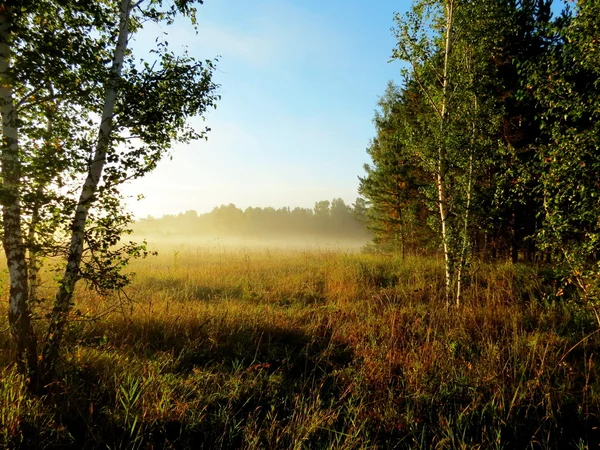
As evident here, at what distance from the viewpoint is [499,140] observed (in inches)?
233

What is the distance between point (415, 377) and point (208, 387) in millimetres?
2524

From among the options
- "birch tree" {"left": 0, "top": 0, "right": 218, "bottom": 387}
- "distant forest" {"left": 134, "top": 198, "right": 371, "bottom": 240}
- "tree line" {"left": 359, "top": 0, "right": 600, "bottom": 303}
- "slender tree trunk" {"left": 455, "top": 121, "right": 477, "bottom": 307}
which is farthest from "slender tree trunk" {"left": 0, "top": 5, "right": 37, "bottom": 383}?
"distant forest" {"left": 134, "top": 198, "right": 371, "bottom": 240}

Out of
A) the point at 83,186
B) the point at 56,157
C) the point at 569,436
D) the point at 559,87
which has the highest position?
the point at 559,87

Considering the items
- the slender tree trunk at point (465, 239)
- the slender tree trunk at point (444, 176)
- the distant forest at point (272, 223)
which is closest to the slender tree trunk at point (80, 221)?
the slender tree trunk at point (444, 176)

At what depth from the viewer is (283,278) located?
9562 mm

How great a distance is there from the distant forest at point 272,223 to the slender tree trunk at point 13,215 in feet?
257

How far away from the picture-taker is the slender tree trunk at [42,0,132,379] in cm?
324

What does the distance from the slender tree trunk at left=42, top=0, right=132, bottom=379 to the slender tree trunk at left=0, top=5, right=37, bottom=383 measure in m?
0.22

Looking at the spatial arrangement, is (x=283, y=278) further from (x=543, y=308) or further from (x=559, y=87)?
(x=559, y=87)

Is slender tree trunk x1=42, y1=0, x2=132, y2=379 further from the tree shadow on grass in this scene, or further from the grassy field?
the tree shadow on grass

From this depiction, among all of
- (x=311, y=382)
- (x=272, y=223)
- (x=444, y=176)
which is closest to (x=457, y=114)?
(x=444, y=176)

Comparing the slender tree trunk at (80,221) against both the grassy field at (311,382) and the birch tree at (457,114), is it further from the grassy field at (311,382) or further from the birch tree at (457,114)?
the birch tree at (457,114)

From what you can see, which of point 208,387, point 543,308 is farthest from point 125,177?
point 543,308

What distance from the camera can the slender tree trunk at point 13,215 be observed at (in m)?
2.93
